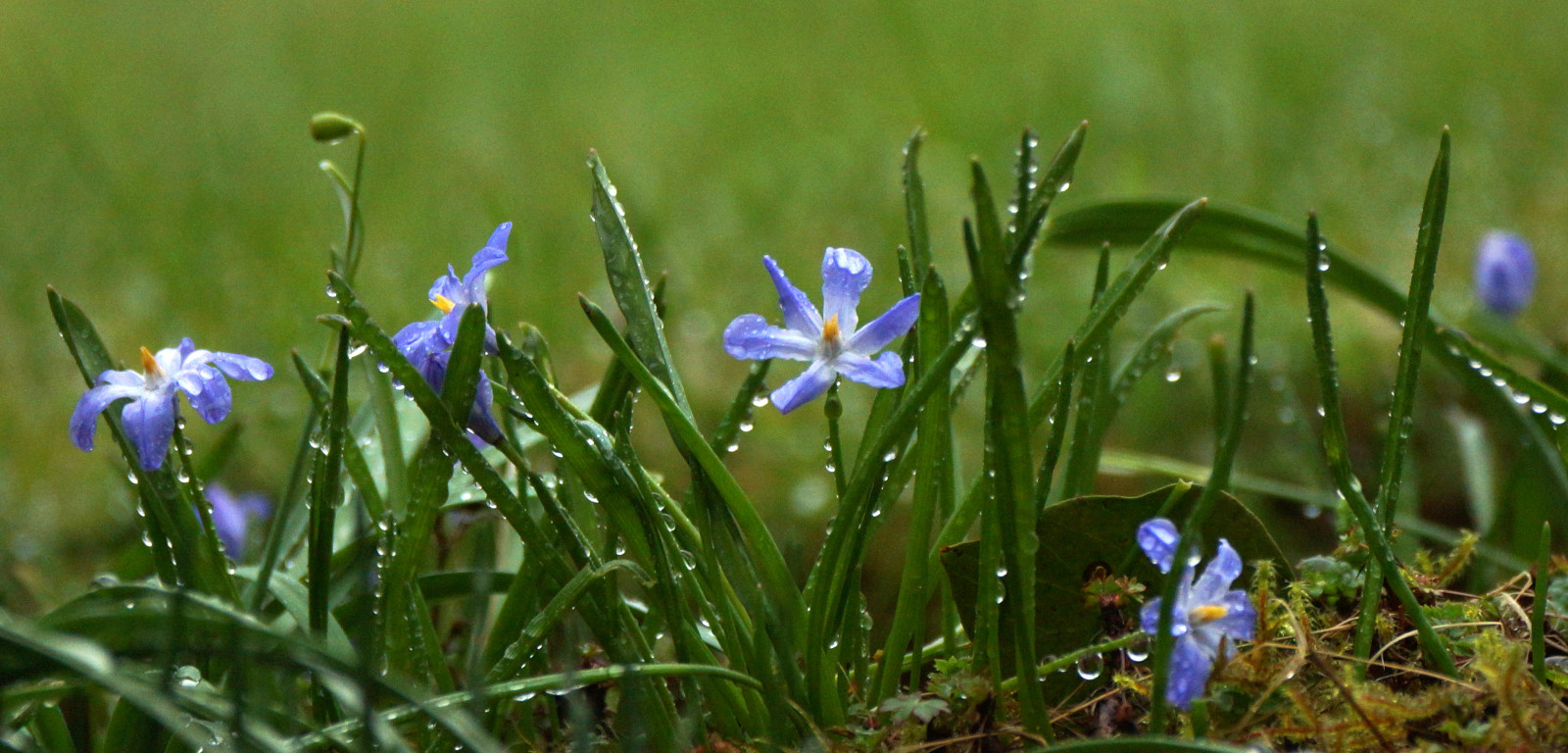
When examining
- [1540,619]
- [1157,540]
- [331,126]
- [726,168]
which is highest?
[726,168]

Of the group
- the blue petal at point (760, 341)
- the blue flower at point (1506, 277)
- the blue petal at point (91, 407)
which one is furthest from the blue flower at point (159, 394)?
the blue flower at point (1506, 277)

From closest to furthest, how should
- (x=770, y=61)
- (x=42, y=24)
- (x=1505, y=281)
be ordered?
(x=1505, y=281)
(x=770, y=61)
(x=42, y=24)

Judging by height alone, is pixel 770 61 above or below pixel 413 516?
above

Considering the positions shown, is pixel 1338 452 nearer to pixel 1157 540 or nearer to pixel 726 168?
pixel 1157 540

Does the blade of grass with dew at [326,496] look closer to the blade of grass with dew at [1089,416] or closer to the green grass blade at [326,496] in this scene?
the green grass blade at [326,496]

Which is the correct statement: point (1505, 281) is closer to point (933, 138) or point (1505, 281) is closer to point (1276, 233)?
point (1276, 233)

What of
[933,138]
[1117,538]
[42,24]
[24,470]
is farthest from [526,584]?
[42,24]

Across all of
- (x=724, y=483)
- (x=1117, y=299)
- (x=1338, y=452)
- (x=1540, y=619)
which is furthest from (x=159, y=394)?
(x=1540, y=619)
